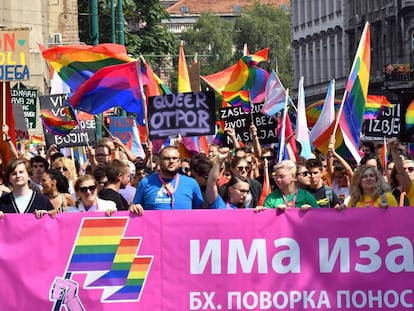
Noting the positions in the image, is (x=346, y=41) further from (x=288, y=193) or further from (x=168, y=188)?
(x=288, y=193)

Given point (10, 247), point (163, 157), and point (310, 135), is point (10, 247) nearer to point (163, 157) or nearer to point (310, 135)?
point (163, 157)

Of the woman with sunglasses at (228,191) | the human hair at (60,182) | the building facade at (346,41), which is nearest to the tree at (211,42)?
the building facade at (346,41)

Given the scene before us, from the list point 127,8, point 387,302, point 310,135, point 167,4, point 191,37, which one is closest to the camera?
point 387,302

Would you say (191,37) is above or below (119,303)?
above

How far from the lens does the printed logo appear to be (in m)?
10.6

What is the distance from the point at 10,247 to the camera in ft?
34.9

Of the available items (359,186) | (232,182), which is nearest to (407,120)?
(359,186)

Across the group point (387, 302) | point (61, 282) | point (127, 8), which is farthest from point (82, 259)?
point (127, 8)

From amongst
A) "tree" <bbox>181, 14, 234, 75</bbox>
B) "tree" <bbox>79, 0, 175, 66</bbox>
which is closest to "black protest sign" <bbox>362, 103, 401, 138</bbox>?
"tree" <bbox>79, 0, 175, 66</bbox>

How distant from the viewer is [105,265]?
10586 millimetres

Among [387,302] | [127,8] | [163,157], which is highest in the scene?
[127,8]

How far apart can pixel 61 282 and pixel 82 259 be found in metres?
0.22

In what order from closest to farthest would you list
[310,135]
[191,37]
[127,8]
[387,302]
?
[387,302] < [310,135] < [127,8] < [191,37]

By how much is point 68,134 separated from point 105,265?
8.72m
